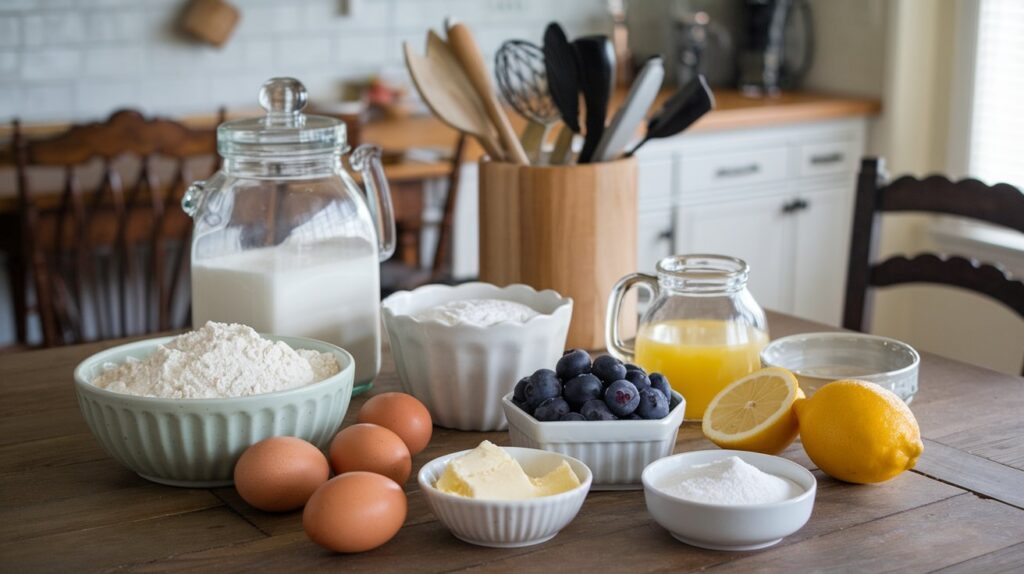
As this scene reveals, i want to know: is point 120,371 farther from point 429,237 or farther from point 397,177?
point 429,237

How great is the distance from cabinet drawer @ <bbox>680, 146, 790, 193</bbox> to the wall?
0.89m

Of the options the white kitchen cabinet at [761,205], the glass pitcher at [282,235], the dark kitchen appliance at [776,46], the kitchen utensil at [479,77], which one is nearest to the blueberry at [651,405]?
the glass pitcher at [282,235]

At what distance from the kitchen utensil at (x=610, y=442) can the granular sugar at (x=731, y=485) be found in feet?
0.19

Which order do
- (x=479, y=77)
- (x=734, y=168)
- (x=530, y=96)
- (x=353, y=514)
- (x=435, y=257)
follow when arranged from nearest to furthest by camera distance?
(x=353, y=514) < (x=479, y=77) < (x=530, y=96) < (x=435, y=257) < (x=734, y=168)

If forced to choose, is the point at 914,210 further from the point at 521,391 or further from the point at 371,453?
the point at 371,453

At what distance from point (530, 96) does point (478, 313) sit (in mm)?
434

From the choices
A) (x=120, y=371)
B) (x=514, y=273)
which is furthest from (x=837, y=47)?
(x=120, y=371)

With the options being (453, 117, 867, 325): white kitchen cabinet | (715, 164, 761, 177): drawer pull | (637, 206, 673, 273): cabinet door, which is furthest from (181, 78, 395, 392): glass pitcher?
(715, 164, 761, 177): drawer pull

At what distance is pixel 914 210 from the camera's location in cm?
189

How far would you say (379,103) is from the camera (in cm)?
352

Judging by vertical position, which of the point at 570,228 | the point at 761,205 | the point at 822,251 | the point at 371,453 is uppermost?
the point at 570,228

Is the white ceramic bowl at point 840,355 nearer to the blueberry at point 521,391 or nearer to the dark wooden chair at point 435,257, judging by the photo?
the blueberry at point 521,391

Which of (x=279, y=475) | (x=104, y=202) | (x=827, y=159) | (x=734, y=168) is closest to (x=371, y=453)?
Result: (x=279, y=475)

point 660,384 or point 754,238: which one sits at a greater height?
point 660,384
